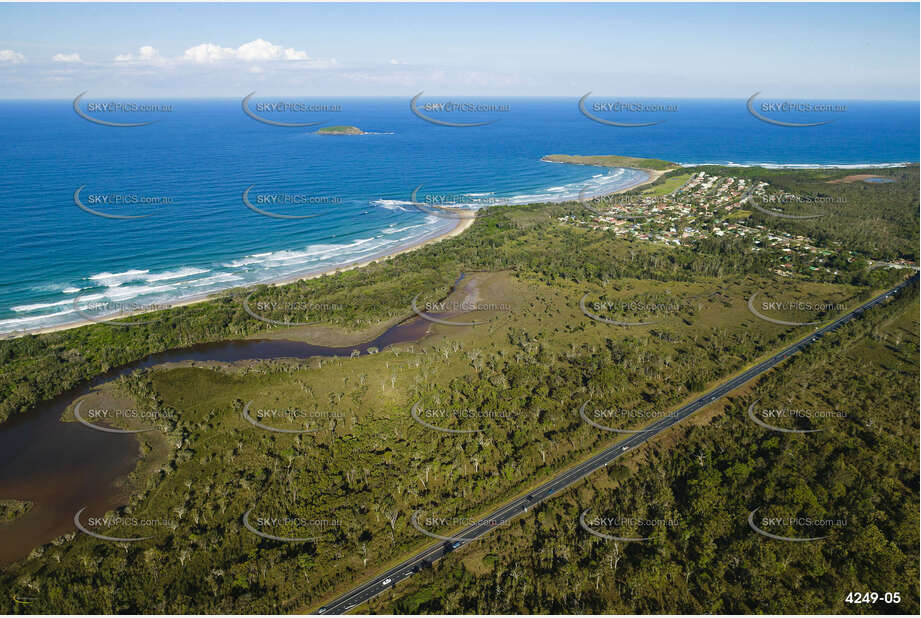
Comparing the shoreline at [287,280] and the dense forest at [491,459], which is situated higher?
the shoreline at [287,280]

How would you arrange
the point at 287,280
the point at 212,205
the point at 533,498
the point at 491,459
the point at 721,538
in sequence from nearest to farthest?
the point at 721,538 → the point at 533,498 → the point at 491,459 → the point at 287,280 → the point at 212,205

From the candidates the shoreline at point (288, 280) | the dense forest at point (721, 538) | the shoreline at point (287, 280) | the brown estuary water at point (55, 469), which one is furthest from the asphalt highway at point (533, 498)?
the shoreline at point (287, 280)

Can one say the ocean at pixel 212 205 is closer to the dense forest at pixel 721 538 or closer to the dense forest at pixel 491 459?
the dense forest at pixel 491 459

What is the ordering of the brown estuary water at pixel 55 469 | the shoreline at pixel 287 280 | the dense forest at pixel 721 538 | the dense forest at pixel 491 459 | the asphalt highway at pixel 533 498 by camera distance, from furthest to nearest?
the shoreline at pixel 287 280, the brown estuary water at pixel 55 469, the dense forest at pixel 491 459, the asphalt highway at pixel 533 498, the dense forest at pixel 721 538

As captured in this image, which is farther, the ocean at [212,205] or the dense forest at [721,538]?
the ocean at [212,205]

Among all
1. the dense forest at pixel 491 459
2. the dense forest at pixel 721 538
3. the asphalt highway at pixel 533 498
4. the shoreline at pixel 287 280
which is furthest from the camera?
the shoreline at pixel 287 280

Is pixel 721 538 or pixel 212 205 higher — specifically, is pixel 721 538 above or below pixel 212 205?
below

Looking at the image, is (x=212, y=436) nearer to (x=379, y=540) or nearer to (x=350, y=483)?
(x=350, y=483)

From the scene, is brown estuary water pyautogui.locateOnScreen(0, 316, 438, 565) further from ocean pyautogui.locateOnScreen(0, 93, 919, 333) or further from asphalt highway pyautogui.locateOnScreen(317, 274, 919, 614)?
ocean pyautogui.locateOnScreen(0, 93, 919, 333)

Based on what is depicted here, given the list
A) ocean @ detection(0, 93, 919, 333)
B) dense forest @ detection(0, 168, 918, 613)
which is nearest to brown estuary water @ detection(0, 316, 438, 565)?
dense forest @ detection(0, 168, 918, 613)

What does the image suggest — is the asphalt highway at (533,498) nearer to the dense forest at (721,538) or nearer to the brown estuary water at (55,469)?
the dense forest at (721,538)

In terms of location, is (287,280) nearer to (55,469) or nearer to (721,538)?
(55,469)

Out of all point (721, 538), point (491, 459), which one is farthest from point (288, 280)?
point (721, 538)
